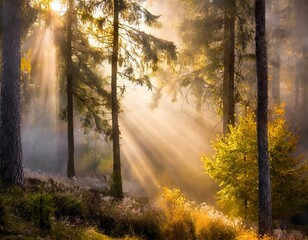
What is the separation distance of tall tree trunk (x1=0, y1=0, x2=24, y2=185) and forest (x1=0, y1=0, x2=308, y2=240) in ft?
0.10

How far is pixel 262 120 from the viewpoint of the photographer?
11.3 meters

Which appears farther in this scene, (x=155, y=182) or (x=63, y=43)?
(x=155, y=182)

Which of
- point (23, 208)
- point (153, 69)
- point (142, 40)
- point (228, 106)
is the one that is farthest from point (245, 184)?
point (23, 208)

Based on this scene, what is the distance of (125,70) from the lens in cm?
1555

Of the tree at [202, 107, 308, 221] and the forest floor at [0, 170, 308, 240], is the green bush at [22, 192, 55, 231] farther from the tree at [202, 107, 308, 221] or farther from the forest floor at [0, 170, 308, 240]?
the tree at [202, 107, 308, 221]

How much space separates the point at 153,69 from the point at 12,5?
21.8 ft

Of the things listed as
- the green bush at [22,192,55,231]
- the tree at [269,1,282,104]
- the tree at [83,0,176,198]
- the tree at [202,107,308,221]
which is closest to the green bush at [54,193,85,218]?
the green bush at [22,192,55,231]

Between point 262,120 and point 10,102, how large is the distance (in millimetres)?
7822

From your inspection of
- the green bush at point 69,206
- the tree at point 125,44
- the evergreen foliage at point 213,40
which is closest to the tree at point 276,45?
the evergreen foliage at point 213,40

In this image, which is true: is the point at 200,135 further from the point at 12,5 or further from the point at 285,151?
the point at 12,5

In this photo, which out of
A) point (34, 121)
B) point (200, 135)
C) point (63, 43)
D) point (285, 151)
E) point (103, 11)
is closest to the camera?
point (285, 151)

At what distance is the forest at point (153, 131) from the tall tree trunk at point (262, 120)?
3cm

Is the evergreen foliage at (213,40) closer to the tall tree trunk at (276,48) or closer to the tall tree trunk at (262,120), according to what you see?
the tall tree trunk at (262,120)

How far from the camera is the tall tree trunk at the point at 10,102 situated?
409 inches
